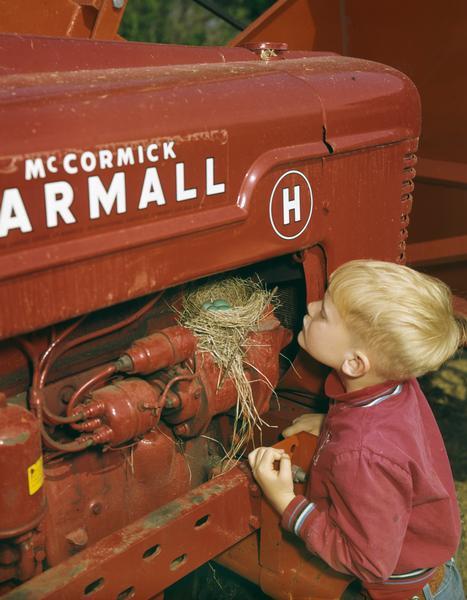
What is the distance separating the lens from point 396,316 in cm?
177

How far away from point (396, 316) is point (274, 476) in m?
0.45

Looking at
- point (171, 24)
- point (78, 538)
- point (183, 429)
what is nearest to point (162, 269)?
point (183, 429)

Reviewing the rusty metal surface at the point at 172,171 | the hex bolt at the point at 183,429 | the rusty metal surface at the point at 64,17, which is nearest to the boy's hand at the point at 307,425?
Answer: the hex bolt at the point at 183,429

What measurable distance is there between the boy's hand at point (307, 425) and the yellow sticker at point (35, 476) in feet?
2.67

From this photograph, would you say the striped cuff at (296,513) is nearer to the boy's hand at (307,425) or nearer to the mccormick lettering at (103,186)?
the boy's hand at (307,425)

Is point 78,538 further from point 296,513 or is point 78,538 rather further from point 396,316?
point 396,316

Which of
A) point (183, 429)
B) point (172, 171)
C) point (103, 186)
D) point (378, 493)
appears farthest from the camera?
point (183, 429)

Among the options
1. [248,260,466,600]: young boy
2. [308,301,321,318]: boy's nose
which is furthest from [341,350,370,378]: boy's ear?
[308,301,321,318]: boy's nose

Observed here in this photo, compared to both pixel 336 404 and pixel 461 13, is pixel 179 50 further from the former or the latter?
pixel 461 13

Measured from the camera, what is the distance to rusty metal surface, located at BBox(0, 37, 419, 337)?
1380 millimetres

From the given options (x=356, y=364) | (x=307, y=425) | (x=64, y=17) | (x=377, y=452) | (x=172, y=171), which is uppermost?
(x=64, y=17)

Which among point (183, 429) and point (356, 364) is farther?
point (183, 429)

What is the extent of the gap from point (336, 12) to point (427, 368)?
1813 mm

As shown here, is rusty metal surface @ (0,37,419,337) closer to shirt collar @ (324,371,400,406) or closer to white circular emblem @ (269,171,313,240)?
white circular emblem @ (269,171,313,240)
